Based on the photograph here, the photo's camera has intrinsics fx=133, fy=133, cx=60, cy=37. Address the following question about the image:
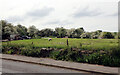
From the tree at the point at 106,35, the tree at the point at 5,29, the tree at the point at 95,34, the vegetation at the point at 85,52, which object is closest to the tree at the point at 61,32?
the vegetation at the point at 85,52

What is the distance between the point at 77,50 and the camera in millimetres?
12289

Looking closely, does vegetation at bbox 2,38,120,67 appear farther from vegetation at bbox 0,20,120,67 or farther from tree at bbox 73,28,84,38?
tree at bbox 73,28,84,38

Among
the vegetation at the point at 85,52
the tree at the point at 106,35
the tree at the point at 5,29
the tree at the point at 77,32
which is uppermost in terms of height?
the tree at the point at 5,29

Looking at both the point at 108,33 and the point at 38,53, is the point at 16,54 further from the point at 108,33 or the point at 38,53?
the point at 108,33

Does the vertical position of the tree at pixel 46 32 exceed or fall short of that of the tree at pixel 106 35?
it exceeds it

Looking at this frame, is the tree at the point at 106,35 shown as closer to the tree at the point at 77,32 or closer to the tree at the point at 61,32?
the tree at the point at 77,32

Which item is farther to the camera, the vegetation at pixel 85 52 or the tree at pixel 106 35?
the tree at pixel 106 35

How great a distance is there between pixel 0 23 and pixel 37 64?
114 ft

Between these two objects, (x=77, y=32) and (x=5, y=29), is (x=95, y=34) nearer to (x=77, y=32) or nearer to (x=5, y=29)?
(x=77, y=32)

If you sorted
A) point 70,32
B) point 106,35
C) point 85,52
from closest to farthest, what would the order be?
point 85,52, point 106,35, point 70,32

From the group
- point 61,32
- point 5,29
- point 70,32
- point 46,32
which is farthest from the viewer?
point 5,29

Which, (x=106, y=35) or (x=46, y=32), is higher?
(x=46, y=32)

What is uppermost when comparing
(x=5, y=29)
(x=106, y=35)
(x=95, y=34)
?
(x=5, y=29)

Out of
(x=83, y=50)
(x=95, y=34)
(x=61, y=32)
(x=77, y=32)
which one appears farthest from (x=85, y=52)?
(x=61, y=32)
